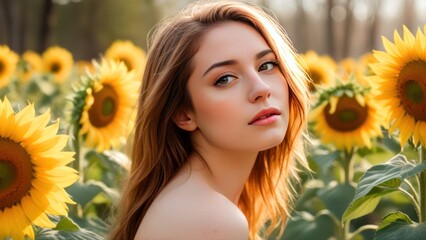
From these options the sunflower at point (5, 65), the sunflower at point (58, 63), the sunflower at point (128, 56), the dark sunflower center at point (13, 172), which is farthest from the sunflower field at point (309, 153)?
the sunflower at point (58, 63)

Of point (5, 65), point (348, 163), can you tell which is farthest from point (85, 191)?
point (5, 65)

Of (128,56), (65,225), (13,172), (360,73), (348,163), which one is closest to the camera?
(13,172)

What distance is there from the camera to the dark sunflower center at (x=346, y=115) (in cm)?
346

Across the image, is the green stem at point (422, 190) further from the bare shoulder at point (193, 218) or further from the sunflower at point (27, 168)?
the sunflower at point (27, 168)

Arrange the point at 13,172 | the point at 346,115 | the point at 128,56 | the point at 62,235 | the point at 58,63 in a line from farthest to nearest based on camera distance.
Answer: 1. the point at 58,63
2. the point at 128,56
3. the point at 346,115
4. the point at 62,235
5. the point at 13,172

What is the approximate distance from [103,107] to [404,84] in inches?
55.9

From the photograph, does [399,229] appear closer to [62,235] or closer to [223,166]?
[223,166]

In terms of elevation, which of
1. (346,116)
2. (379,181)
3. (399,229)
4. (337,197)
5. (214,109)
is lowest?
(337,197)

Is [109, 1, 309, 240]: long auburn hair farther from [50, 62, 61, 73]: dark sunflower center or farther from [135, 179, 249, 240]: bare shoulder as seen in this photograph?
[50, 62, 61, 73]: dark sunflower center

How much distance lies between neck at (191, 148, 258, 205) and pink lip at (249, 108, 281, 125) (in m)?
0.19

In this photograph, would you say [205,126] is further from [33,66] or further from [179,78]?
[33,66]

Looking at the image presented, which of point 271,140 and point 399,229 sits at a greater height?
point 271,140

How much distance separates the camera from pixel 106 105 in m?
3.41

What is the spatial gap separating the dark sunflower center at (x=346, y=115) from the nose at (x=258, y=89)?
1304 mm
